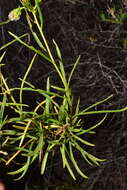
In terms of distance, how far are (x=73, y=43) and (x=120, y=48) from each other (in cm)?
26

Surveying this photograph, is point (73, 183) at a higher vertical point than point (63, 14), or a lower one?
lower

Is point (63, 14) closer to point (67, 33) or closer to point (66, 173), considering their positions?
point (67, 33)

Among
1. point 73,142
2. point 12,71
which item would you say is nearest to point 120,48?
point 12,71

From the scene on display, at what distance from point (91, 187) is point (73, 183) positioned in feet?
0.29

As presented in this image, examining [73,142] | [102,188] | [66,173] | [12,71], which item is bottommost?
[102,188]

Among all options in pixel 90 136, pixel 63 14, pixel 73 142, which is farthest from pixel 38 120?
pixel 63 14

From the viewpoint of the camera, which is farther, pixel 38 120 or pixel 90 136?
pixel 90 136

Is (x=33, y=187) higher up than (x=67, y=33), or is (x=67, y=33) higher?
(x=67, y=33)

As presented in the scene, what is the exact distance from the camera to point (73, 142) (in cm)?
70

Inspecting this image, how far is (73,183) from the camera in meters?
1.65

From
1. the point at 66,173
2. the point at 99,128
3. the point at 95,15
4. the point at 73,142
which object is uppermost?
the point at 73,142

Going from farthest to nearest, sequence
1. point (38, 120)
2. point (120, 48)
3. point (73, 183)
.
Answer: point (73, 183)
point (120, 48)
point (38, 120)

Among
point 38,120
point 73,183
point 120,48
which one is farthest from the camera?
point 73,183

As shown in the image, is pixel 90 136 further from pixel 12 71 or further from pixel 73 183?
pixel 12 71
